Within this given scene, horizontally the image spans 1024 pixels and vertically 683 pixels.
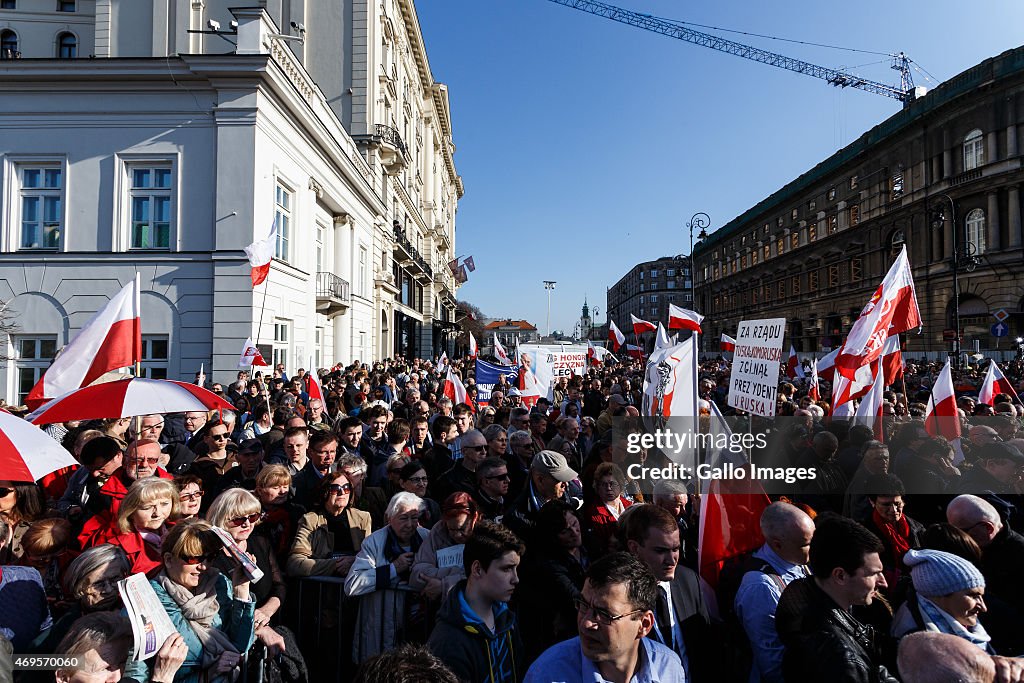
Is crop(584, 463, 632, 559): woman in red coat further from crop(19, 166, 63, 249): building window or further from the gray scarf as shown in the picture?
crop(19, 166, 63, 249): building window

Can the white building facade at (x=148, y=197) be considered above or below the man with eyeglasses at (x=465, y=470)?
above

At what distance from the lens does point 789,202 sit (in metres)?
63.8

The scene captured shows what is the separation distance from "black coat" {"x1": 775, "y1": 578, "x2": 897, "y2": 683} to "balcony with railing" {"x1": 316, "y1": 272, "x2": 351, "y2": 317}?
22.5 m

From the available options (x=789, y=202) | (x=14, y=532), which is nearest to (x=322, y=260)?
(x=14, y=532)

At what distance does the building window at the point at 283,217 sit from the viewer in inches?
757

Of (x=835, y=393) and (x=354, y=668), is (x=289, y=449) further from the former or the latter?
(x=835, y=393)

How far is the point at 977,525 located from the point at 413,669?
146 inches

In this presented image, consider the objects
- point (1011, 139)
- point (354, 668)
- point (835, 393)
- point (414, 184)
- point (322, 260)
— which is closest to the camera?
point (354, 668)

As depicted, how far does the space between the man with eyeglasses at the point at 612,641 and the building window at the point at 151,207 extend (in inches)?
747

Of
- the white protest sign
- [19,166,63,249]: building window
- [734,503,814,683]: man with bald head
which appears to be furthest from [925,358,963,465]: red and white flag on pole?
[19,166,63,249]: building window

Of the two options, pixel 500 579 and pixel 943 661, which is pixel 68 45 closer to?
pixel 500 579

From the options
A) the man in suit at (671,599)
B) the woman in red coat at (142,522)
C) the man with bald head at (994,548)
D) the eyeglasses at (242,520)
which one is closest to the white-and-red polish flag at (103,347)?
the woman in red coat at (142,522)

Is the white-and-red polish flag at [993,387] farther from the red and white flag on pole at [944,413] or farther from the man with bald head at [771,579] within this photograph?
the man with bald head at [771,579]

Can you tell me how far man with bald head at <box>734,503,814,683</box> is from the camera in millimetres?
2842
